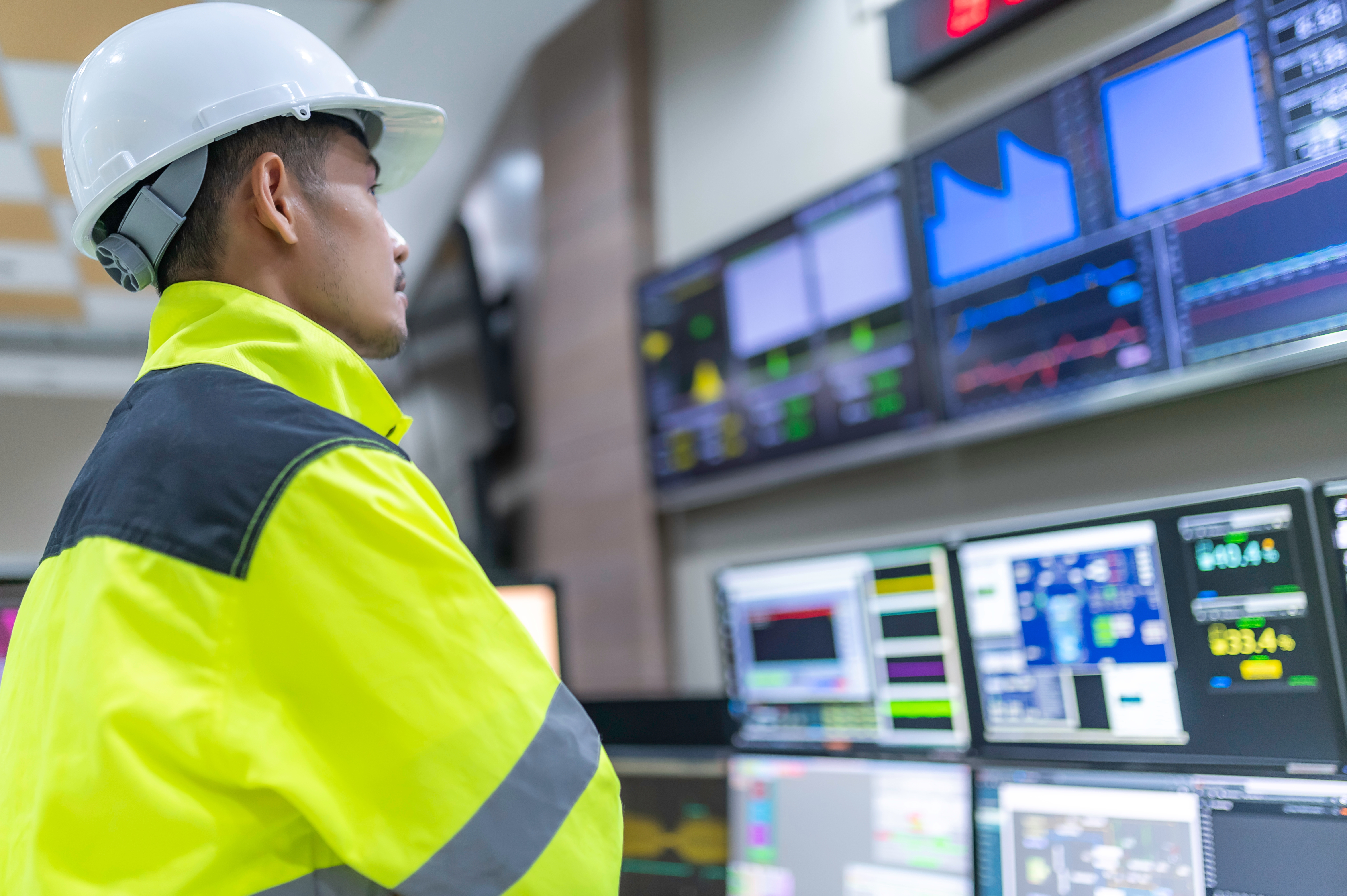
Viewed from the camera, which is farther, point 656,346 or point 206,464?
point 656,346

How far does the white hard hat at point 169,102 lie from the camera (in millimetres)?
841

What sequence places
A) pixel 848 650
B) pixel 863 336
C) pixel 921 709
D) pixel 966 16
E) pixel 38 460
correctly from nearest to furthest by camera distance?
pixel 921 709
pixel 848 650
pixel 966 16
pixel 863 336
pixel 38 460

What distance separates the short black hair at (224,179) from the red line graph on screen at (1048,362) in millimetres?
1264

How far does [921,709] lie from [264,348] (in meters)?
0.97

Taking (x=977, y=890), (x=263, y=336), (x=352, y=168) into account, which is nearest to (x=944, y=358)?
(x=977, y=890)

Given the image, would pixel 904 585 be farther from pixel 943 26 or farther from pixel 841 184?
pixel 943 26

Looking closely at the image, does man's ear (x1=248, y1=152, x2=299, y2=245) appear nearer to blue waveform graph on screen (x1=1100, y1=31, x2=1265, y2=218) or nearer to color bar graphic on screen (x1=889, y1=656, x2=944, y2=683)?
color bar graphic on screen (x1=889, y1=656, x2=944, y2=683)

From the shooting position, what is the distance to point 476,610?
24.2 inches

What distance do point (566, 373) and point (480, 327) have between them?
452 mm

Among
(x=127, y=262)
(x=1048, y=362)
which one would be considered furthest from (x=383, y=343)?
(x=1048, y=362)

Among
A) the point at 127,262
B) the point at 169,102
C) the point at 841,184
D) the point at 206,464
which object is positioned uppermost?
the point at 841,184

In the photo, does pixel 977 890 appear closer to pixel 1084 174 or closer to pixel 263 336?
pixel 263 336

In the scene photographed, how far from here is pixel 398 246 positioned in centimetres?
97

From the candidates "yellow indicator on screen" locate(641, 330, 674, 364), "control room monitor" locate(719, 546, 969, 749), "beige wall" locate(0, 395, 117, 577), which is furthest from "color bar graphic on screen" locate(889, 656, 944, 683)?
"beige wall" locate(0, 395, 117, 577)
